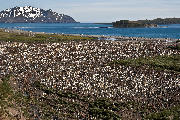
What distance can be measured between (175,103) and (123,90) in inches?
324

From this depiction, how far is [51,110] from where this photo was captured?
126 feet

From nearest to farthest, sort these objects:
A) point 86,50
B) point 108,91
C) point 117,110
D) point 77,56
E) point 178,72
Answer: point 117,110
point 108,91
point 178,72
point 77,56
point 86,50

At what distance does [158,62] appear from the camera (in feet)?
205

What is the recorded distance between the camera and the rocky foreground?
3822 cm

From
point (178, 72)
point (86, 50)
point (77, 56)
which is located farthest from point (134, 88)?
point (86, 50)

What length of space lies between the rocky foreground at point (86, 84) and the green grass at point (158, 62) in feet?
4.02

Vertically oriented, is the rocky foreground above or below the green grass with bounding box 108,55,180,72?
below

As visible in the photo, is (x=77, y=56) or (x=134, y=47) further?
(x=134, y=47)

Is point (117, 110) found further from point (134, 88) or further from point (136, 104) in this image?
point (134, 88)

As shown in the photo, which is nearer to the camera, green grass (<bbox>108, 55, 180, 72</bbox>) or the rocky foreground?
the rocky foreground

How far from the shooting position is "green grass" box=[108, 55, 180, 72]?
59.0m

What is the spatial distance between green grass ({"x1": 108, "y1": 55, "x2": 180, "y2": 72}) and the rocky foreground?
122 cm

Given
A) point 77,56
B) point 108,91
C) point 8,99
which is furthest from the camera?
point 77,56

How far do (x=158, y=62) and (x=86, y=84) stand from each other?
19759 millimetres
